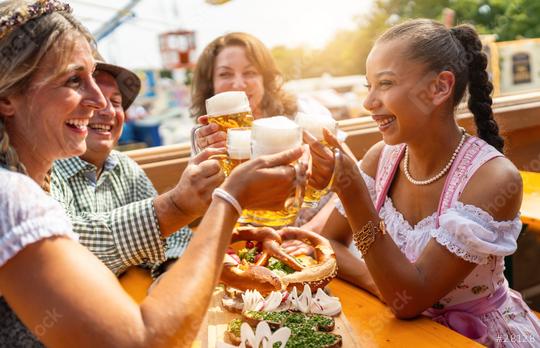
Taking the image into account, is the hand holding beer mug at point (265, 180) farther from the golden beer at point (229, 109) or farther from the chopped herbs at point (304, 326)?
the golden beer at point (229, 109)

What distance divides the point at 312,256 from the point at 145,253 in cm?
53

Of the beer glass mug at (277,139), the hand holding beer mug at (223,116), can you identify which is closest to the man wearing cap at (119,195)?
the hand holding beer mug at (223,116)

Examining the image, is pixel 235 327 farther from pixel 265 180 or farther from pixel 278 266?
pixel 265 180

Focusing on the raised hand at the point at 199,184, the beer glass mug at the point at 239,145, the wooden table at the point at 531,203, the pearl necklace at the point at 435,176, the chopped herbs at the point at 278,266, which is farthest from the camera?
the wooden table at the point at 531,203

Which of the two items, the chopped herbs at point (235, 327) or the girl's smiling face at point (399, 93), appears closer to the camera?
the chopped herbs at point (235, 327)

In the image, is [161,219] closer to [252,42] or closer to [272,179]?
[272,179]

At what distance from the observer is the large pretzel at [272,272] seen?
1.51 m

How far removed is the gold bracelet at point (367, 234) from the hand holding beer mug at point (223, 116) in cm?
47

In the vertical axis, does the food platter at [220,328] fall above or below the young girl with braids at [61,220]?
below

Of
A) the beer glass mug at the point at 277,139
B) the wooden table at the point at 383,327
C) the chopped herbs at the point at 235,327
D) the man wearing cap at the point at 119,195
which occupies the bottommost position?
the wooden table at the point at 383,327

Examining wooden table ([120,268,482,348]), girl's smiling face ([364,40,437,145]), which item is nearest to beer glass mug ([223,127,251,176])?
wooden table ([120,268,482,348])

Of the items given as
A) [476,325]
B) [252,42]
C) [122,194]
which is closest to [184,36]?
[252,42]

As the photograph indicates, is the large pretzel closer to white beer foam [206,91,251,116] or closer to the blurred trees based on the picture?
white beer foam [206,91,251,116]

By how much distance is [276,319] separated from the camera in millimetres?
1360
